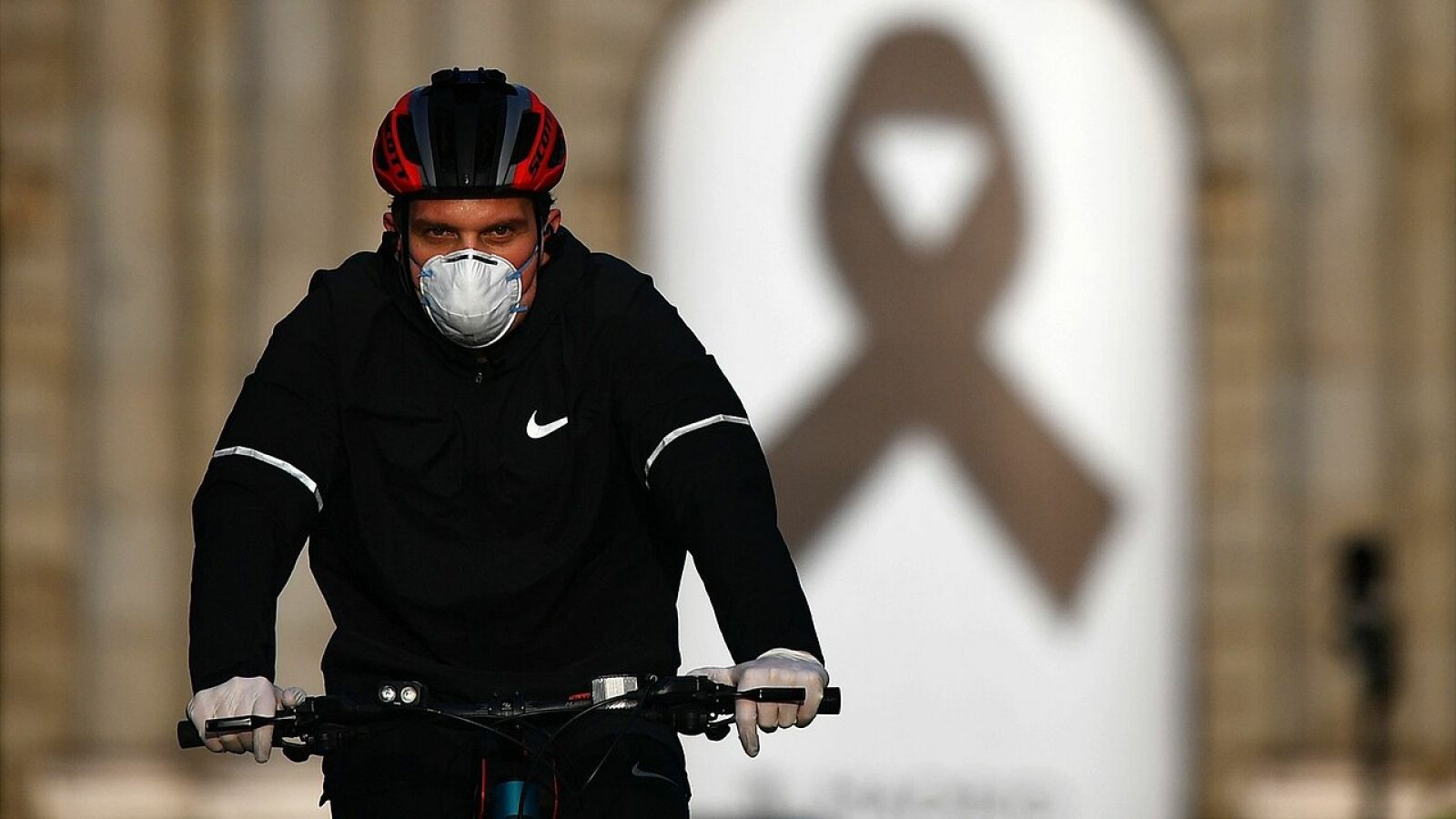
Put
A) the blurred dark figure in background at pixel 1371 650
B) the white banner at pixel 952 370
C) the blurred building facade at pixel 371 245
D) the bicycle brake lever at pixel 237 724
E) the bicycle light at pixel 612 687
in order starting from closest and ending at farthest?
the bicycle brake lever at pixel 237 724 < the bicycle light at pixel 612 687 < the blurred dark figure in background at pixel 1371 650 < the white banner at pixel 952 370 < the blurred building facade at pixel 371 245

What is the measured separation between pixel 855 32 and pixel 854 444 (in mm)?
2164

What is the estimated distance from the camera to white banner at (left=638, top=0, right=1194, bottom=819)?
485 inches

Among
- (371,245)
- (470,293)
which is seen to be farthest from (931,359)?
(470,293)

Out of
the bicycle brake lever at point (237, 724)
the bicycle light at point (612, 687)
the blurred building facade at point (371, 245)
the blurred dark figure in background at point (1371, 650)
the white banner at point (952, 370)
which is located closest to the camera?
the bicycle brake lever at point (237, 724)

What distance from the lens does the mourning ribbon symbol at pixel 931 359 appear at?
12344 millimetres

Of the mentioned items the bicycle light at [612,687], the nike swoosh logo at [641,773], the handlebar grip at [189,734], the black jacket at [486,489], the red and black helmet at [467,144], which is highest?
the red and black helmet at [467,144]

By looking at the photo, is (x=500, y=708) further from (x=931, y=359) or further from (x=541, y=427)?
(x=931, y=359)

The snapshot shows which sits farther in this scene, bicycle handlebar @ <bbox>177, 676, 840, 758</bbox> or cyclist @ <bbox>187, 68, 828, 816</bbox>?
cyclist @ <bbox>187, 68, 828, 816</bbox>

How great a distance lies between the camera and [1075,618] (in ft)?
40.7

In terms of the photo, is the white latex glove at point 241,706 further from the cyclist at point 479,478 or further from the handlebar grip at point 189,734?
the cyclist at point 479,478

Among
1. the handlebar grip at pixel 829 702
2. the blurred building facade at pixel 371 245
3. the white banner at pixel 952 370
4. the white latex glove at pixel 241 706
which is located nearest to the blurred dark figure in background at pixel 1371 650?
the blurred building facade at pixel 371 245

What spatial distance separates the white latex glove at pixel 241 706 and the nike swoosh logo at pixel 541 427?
0.59 m

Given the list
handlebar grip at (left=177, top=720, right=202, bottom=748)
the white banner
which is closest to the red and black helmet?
handlebar grip at (left=177, top=720, right=202, bottom=748)

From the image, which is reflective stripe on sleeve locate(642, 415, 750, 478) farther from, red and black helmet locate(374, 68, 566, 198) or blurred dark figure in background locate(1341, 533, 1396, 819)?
blurred dark figure in background locate(1341, 533, 1396, 819)
